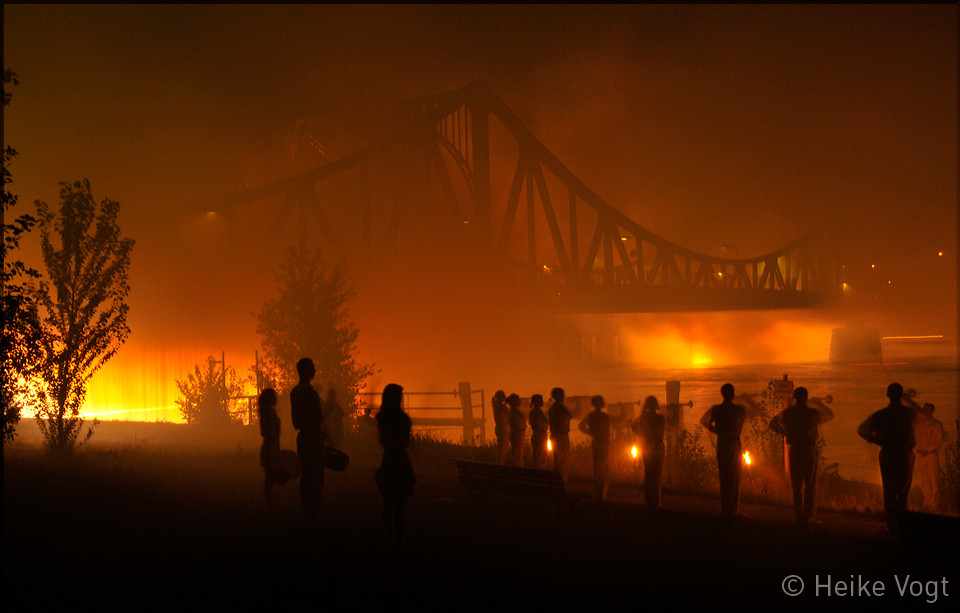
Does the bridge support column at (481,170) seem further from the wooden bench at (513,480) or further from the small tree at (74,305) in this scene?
the wooden bench at (513,480)

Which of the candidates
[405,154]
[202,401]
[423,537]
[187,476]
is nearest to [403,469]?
[423,537]

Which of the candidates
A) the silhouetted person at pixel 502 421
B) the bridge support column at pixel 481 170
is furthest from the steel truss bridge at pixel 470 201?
the silhouetted person at pixel 502 421

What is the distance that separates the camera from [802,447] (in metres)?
8.56

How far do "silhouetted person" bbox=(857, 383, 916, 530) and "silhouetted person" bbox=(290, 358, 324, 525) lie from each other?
513 centimetres

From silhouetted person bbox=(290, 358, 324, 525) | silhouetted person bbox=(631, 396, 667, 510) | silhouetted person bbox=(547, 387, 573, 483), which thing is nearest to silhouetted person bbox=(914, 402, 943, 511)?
silhouetted person bbox=(631, 396, 667, 510)

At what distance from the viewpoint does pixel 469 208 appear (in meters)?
54.2

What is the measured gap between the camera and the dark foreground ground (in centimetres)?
586

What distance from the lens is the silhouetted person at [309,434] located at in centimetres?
720

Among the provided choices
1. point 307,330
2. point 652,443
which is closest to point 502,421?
point 652,443

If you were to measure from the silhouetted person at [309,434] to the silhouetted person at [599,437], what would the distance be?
11.9ft

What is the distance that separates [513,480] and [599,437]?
1516 mm

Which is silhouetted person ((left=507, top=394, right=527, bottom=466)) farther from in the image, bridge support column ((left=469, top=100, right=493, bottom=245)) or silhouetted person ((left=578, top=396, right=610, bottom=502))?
bridge support column ((left=469, top=100, right=493, bottom=245))

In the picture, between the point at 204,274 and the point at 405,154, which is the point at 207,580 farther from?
the point at 405,154

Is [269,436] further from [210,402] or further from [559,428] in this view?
[210,402]
